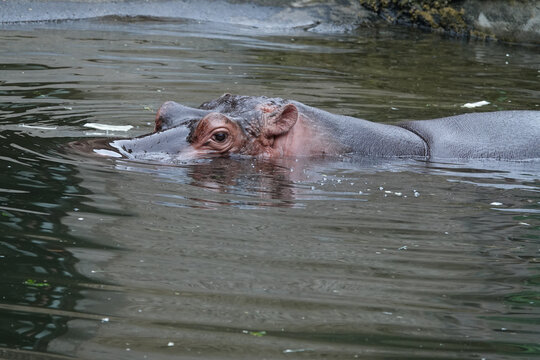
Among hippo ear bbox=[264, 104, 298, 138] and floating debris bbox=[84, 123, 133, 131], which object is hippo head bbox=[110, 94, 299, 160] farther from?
floating debris bbox=[84, 123, 133, 131]

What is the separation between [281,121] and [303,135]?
21cm

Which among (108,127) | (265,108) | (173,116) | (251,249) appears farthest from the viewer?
(108,127)

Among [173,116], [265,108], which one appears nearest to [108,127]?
[173,116]

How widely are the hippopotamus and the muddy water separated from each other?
5.7 inches

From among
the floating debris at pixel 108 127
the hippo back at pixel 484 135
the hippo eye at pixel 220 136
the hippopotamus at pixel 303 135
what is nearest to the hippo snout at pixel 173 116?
the hippopotamus at pixel 303 135

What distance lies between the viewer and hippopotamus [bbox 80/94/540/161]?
223 inches

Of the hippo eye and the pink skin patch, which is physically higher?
the pink skin patch

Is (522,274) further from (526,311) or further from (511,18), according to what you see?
(511,18)

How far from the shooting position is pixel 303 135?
5977 mm

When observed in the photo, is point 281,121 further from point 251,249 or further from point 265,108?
point 251,249

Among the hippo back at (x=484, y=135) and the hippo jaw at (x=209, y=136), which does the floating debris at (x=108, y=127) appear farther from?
the hippo back at (x=484, y=135)

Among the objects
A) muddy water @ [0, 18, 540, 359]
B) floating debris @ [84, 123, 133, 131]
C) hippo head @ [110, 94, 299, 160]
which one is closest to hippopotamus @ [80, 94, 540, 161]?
hippo head @ [110, 94, 299, 160]

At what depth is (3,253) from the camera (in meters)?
3.73

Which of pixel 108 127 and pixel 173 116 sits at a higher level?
pixel 173 116
